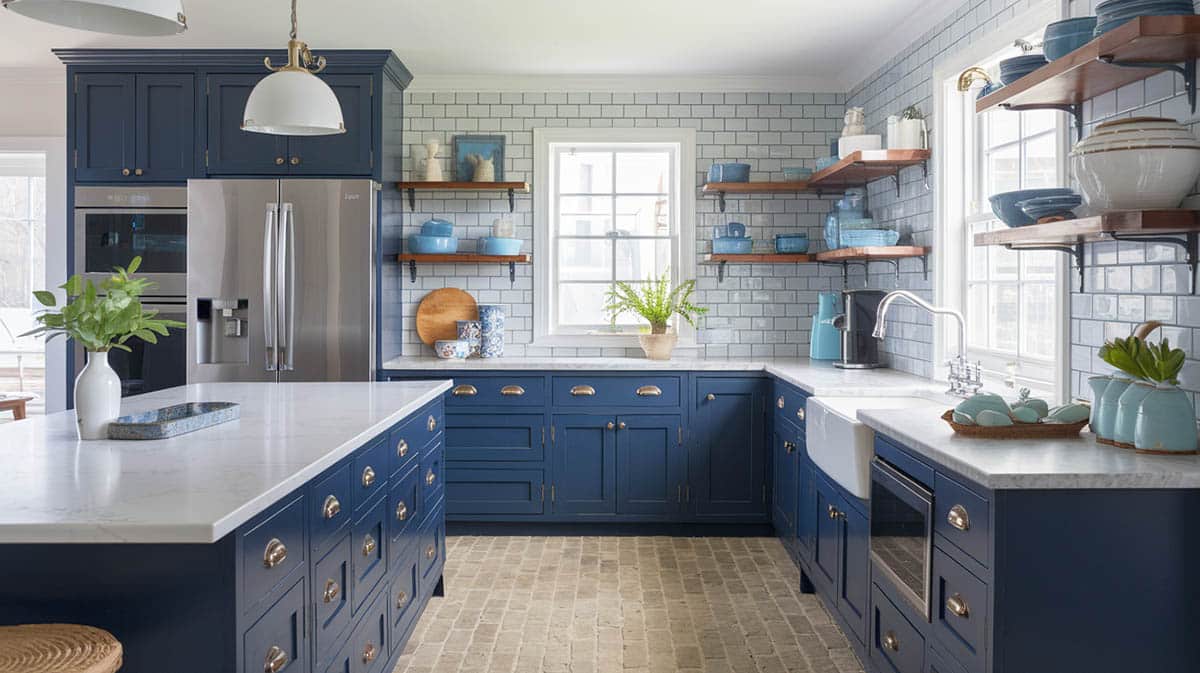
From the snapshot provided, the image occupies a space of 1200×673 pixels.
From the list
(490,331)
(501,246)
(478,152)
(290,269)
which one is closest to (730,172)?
(501,246)

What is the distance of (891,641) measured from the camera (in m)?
2.73

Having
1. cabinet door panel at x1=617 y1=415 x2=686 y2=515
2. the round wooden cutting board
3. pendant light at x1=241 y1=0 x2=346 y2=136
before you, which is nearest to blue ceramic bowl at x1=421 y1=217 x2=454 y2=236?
the round wooden cutting board

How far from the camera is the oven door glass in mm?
2385

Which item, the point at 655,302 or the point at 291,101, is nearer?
the point at 291,101

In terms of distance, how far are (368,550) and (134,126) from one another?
11.5 ft

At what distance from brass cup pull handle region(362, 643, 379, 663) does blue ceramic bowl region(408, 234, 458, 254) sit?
116 inches

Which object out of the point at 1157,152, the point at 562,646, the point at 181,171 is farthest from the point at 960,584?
the point at 181,171

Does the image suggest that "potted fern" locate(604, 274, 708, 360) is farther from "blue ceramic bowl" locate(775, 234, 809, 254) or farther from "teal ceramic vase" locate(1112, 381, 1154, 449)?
"teal ceramic vase" locate(1112, 381, 1154, 449)

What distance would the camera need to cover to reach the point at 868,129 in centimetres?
507

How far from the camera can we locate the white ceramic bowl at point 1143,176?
2229 mm

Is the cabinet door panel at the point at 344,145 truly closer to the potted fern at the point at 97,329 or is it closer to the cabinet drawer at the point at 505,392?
the cabinet drawer at the point at 505,392

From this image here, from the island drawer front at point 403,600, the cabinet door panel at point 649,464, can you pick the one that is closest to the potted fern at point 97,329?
the island drawer front at point 403,600

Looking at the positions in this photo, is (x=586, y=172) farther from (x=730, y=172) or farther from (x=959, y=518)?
(x=959, y=518)

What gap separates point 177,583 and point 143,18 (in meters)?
1.42
